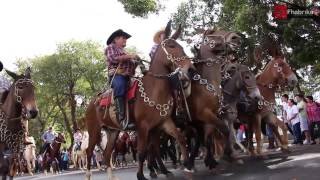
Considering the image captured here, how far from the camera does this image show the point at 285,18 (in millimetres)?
17969

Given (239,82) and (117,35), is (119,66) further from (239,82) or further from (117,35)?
(239,82)

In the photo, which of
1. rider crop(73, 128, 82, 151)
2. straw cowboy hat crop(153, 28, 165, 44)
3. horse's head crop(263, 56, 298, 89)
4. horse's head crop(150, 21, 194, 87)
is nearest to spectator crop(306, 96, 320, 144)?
horse's head crop(263, 56, 298, 89)

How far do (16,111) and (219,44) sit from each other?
4.94 m

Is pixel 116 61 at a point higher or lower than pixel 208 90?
higher

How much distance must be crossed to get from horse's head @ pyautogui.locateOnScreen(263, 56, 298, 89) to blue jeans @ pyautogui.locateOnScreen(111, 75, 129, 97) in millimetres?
5256

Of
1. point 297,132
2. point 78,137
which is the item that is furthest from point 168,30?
point 78,137

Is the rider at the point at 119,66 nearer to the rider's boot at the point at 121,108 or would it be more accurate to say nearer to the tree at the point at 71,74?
the rider's boot at the point at 121,108

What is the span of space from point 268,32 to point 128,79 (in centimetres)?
1123

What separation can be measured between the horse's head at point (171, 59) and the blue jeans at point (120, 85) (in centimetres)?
67

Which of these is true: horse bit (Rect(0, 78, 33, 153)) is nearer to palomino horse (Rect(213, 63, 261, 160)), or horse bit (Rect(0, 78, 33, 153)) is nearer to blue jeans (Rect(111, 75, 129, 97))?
blue jeans (Rect(111, 75, 129, 97))

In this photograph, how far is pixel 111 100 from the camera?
1123cm

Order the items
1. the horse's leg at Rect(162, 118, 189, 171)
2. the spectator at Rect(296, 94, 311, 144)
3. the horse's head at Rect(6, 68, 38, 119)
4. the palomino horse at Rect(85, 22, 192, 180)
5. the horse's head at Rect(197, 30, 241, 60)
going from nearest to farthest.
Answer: the horse's leg at Rect(162, 118, 189, 171) → the palomino horse at Rect(85, 22, 192, 180) → the horse's head at Rect(6, 68, 38, 119) → the horse's head at Rect(197, 30, 241, 60) → the spectator at Rect(296, 94, 311, 144)

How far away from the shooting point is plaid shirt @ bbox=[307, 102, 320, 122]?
63.4ft

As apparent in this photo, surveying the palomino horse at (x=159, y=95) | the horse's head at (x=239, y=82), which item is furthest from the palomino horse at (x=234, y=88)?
the palomino horse at (x=159, y=95)
